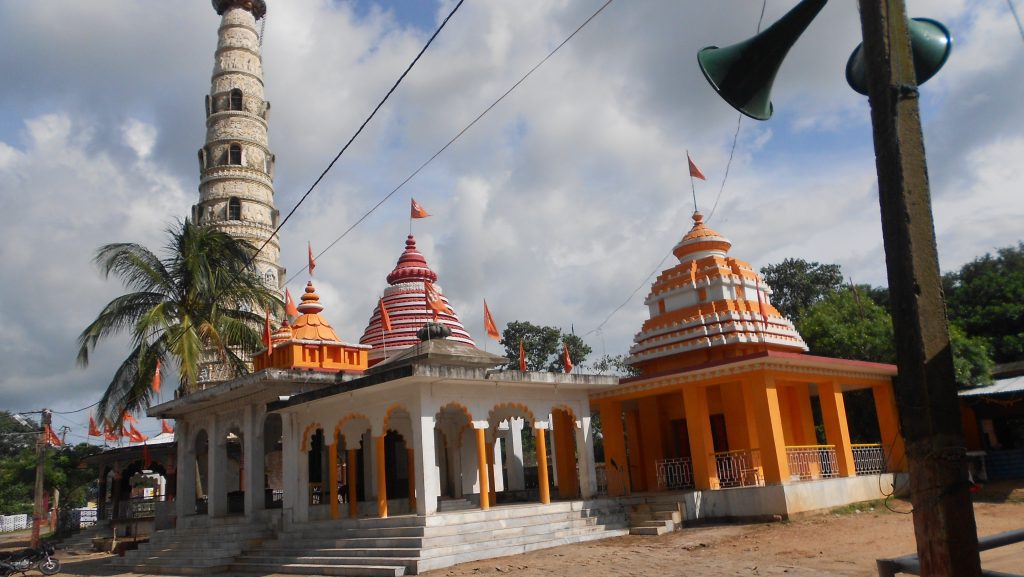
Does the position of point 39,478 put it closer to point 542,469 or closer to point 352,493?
point 352,493

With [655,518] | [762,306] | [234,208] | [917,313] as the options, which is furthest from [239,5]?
[917,313]

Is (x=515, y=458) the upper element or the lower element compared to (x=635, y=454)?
upper

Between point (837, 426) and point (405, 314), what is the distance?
1301 centimetres

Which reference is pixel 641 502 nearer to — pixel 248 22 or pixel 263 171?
pixel 263 171

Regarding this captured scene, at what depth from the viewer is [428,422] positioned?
1391 centimetres

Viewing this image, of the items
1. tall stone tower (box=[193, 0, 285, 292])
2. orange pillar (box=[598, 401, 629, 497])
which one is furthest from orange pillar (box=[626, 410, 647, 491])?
tall stone tower (box=[193, 0, 285, 292])

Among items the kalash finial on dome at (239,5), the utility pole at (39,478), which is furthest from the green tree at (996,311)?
the kalash finial on dome at (239,5)

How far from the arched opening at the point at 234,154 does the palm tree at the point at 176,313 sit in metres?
18.0

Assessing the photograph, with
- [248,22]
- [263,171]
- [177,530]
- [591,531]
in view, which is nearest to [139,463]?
[177,530]

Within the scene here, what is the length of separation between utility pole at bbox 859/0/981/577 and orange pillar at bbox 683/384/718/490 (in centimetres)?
1216

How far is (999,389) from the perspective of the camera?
20.1m

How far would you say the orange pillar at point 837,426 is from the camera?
16.9 meters

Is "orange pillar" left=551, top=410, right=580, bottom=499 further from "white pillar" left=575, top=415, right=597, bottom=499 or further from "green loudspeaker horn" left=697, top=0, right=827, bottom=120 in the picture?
"green loudspeaker horn" left=697, top=0, right=827, bottom=120

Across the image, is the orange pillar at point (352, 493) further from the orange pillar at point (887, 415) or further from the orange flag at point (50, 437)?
the orange flag at point (50, 437)
